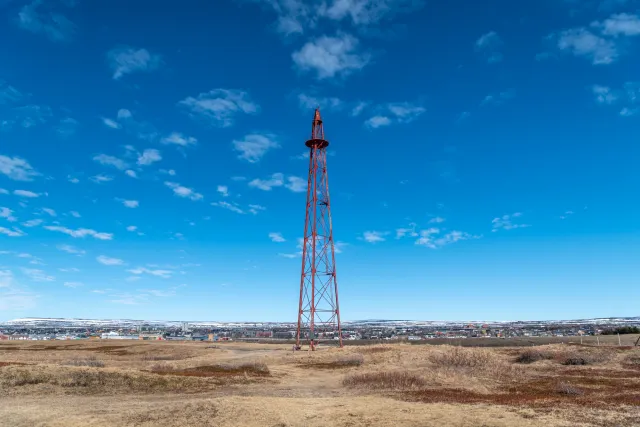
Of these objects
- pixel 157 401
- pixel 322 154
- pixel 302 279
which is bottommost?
pixel 157 401

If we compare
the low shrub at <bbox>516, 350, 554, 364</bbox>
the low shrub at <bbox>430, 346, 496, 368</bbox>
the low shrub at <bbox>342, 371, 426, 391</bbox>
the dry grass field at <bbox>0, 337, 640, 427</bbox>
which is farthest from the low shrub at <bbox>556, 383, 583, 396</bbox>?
the low shrub at <bbox>516, 350, 554, 364</bbox>

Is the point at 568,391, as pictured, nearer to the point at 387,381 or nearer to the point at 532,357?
the point at 387,381

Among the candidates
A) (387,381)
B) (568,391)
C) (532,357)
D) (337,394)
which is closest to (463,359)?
(532,357)

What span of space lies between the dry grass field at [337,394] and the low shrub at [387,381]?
72 millimetres

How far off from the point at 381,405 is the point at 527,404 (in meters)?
5.76

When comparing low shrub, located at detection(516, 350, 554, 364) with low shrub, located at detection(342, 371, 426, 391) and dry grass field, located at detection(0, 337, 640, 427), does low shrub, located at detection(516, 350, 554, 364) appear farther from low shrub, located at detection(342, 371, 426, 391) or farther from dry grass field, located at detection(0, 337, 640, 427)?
low shrub, located at detection(342, 371, 426, 391)

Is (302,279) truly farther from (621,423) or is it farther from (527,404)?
(621,423)

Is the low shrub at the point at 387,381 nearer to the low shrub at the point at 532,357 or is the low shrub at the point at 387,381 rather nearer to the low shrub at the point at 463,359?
the low shrub at the point at 463,359

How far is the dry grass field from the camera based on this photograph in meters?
16.2

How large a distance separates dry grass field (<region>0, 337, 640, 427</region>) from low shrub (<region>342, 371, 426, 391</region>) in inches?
2.8

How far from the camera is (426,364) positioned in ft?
113

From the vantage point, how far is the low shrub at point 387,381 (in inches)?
956

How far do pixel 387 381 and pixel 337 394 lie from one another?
329 centimetres

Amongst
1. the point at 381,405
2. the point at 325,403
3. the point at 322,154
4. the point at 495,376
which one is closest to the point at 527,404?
the point at 381,405
